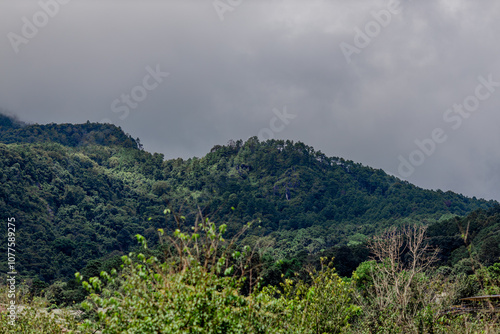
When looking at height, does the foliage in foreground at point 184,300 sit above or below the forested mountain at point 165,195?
below

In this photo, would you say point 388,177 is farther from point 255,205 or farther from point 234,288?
point 234,288

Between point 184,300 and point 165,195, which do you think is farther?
point 165,195

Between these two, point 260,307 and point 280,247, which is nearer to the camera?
point 260,307

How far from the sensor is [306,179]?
156 m

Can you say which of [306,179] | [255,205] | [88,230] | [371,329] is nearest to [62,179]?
[88,230]

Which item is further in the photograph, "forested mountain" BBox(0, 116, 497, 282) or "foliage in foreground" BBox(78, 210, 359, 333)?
"forested mountain" BBox(0, 116, 497, 282)

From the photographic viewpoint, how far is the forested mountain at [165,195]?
335 ft

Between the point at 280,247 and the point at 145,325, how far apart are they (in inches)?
4244

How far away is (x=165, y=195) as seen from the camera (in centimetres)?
13812

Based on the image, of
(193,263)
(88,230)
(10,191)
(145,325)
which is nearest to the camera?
(145,325)

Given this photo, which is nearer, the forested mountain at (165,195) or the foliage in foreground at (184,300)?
the foliage in foreground at (184,300)

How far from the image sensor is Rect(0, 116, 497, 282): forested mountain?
10225 centimetres

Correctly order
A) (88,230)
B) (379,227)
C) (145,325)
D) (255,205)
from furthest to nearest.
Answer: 1. (255,205)
2. (379,227)
3. (88,230)
4. (145,325)

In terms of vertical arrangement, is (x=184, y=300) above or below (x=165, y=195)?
below
